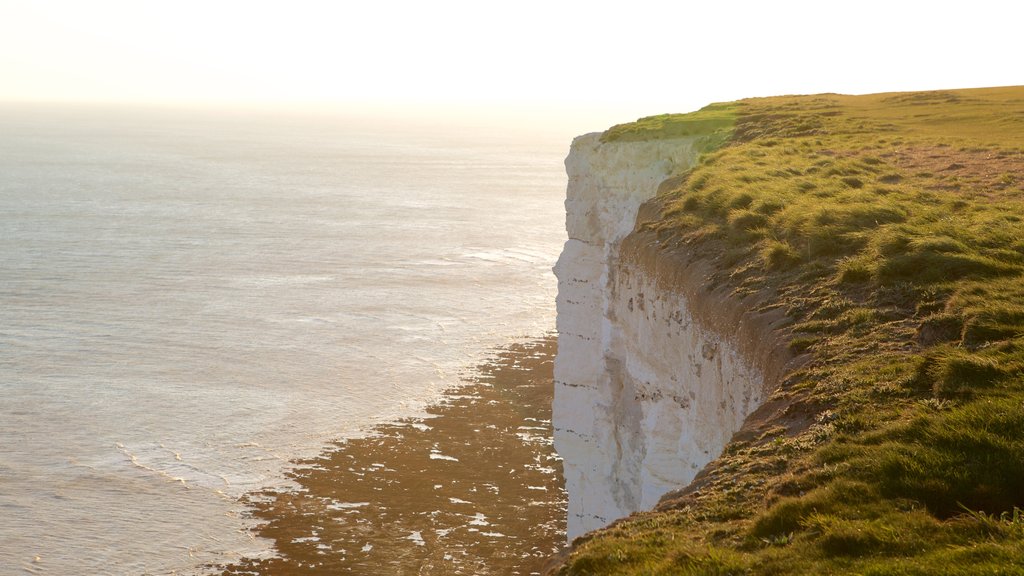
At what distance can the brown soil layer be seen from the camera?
29234 mm

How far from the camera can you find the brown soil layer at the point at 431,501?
29.2 metres

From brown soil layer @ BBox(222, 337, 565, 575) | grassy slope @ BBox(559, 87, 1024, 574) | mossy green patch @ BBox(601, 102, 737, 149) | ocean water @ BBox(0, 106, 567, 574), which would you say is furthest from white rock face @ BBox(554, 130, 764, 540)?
ocean water @ BBox(0, 106, 567, 574)

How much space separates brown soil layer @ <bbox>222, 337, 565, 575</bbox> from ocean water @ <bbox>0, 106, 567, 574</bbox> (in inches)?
51.5

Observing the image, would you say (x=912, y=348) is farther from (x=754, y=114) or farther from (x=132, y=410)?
(x=132, y=410)

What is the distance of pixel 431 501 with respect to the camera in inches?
1299

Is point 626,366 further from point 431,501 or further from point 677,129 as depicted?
point 431,501

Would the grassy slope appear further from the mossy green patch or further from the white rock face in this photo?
the mossy green patch

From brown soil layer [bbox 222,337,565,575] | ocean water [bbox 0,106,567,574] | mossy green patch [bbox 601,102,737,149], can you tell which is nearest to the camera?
brown soil layer [bbox 222,337,565,575]

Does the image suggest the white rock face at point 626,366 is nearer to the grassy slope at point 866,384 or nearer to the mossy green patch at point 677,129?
the mossy green patch at point 677,129

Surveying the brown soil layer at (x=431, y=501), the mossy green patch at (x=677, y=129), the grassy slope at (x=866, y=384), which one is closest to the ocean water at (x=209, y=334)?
the brown soil layer at (x=431, y=501)

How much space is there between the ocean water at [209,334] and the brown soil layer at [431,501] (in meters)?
1.31

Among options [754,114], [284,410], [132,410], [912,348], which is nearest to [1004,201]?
[912,348]

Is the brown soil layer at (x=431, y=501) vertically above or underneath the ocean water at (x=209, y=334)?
underneath

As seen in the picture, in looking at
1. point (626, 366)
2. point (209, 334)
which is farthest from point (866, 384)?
point (209, 334)
